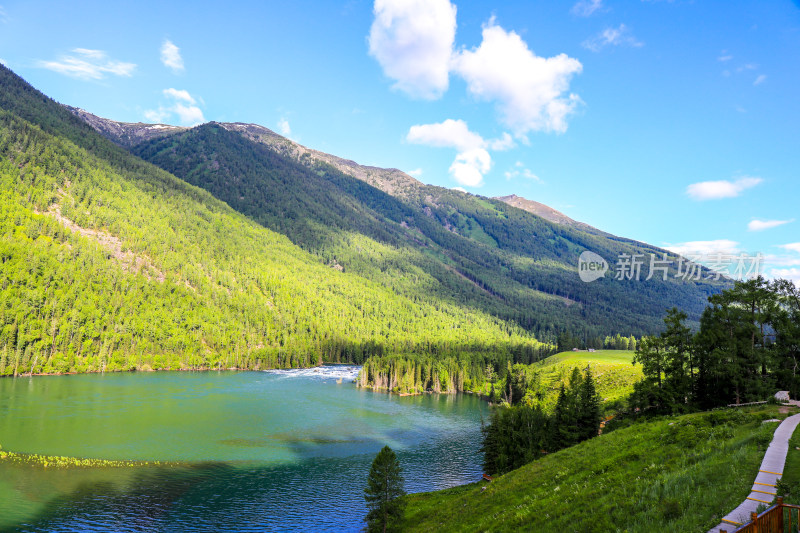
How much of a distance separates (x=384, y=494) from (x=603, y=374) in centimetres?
10464

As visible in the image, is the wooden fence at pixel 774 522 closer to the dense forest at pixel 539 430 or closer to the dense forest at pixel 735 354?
the dense forest at pixel 735 354

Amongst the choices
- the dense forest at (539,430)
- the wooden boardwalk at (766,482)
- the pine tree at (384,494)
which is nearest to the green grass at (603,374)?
the dense forest at (539,430)

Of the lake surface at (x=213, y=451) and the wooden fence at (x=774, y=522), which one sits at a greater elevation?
the wooden fence at (x=774, y=522)

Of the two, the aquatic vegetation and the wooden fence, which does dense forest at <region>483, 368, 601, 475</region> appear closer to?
the wooden fence

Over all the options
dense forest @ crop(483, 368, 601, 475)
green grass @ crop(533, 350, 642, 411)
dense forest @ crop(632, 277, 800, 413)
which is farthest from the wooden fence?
green grass @ crop(533, 350, 642, 411)

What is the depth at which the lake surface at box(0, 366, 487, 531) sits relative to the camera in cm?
5234

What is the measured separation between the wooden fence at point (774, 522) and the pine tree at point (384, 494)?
34368 millimetres

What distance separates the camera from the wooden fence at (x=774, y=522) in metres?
13.0

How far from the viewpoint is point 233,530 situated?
161ft

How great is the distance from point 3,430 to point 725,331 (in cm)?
11880

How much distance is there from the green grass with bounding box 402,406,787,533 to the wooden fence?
238cm

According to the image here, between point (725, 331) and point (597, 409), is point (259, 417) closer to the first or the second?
point (597, 409)

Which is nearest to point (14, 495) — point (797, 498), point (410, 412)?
point (797, 498)

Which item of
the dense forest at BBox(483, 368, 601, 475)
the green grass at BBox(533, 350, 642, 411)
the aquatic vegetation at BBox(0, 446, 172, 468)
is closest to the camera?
the dense forest at BBox(483, 368, 601, 475)
